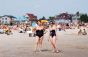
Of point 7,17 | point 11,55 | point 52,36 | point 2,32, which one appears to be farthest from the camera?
point 7,17

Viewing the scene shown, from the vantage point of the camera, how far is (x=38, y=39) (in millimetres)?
16844

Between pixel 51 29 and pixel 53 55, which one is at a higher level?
pixel 51 29

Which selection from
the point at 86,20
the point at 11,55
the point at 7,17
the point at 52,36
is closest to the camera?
the point at 11,55

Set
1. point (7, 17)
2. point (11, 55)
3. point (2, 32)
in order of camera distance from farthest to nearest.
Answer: point (7, 17), point (2, 32), point (11, 55)

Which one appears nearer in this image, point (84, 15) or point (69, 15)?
point (84, 15)

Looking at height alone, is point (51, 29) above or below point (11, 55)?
above

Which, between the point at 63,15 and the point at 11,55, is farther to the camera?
the point at 63,15

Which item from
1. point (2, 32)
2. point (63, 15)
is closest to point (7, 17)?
point (63, 15)

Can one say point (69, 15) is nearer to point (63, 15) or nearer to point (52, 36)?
point (63, 15)

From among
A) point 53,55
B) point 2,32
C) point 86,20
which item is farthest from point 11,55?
point 86,20

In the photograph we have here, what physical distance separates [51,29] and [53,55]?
1.88 meters

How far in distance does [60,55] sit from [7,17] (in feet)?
489

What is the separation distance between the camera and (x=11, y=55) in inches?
587

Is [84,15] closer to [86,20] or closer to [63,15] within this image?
[86,20]
